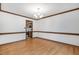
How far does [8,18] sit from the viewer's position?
1.65 meters

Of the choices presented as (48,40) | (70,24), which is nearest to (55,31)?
(48,40)

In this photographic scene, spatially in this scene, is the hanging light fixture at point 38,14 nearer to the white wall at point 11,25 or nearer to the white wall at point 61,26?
the white wall at point 61,26

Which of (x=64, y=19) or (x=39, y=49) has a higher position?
(x=64, y=19)

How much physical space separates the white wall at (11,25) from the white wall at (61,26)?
0.29 meters

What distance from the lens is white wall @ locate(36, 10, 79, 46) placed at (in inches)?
64.6

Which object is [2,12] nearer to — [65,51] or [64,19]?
[64,19]

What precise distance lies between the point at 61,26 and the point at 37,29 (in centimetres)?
41

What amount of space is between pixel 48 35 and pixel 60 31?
0.70 ft

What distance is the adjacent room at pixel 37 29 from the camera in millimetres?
1566

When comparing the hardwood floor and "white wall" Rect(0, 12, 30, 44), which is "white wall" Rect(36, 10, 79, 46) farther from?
"white wall" Rect(0, 12, 30, 44)

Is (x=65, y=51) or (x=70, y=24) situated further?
(x=70, y=24)

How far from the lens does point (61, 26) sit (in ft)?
5.41

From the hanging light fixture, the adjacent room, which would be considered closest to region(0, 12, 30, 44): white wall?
the adjacent room

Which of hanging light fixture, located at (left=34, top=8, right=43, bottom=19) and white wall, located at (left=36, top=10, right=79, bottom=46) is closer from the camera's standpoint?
hanging light fixture, located at (left=34, top=8, right=43, bottom=19)
